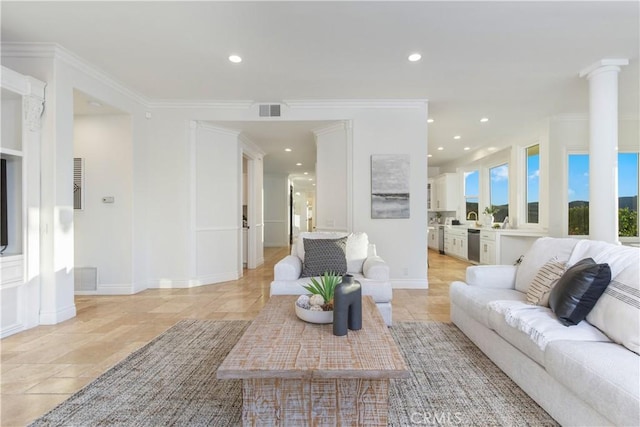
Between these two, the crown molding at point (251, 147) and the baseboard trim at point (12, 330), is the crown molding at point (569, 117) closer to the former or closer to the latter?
the crown molding at point (251, 147)

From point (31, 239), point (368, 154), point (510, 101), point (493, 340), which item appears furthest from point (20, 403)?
point (510, 101)

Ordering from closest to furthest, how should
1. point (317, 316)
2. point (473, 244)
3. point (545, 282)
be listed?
1. point (317, 316)
2. point (545, 282)
3. point (473, 244)

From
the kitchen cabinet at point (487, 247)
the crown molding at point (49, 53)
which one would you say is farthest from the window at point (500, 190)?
the crown molding at point (49, 53)

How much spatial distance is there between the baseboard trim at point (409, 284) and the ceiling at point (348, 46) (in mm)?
2752

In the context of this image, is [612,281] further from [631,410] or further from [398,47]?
[398,47]

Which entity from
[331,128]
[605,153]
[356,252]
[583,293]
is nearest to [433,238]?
[331,128]

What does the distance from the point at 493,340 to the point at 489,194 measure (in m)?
6.25

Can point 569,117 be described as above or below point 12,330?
above

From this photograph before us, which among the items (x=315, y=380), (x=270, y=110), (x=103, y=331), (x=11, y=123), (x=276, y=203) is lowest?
(x=103, y=331)

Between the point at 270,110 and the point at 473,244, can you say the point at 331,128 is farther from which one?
the point at 473,244

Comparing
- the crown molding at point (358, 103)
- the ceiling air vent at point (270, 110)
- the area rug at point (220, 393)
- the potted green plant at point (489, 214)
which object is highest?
the crown molding at point (358, 103)

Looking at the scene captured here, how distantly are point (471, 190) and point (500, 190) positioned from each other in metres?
1.30

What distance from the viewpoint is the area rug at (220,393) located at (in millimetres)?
1702

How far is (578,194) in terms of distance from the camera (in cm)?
542
